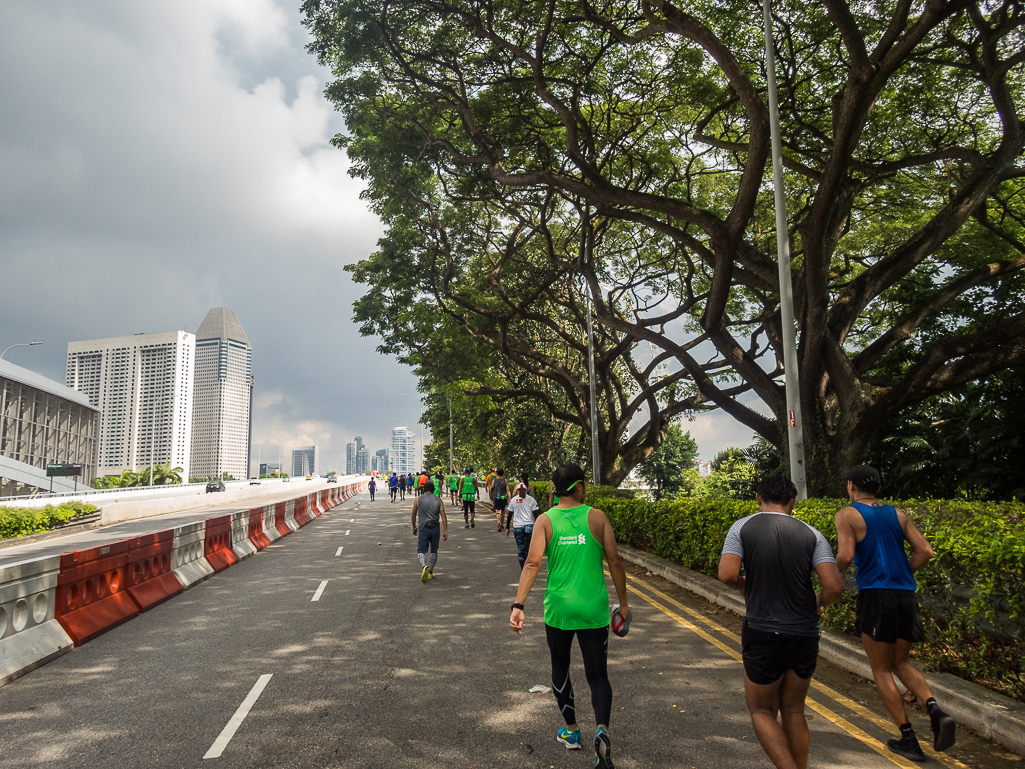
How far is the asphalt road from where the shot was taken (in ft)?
14.0

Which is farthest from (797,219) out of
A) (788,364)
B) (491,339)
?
(491,339)

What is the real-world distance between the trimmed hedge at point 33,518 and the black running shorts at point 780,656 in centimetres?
2441

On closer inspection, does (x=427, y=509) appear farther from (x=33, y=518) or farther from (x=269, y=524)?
(x=33, y=518)

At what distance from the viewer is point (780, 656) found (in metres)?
3.62

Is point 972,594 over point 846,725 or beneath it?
over

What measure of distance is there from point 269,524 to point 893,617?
16.8 m

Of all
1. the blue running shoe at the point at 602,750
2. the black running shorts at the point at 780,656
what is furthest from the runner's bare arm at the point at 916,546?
the blue running shoe at the point at 602,750

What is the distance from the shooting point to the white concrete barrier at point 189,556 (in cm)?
1047

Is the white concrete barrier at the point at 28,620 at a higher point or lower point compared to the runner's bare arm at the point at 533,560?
lower

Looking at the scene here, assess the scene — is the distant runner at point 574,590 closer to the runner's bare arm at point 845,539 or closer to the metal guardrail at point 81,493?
the runner's bare arm at point 845,539

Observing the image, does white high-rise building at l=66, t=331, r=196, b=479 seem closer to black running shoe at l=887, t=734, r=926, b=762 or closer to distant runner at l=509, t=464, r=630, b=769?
distant runner at l=509, t=464, r=630, b=769

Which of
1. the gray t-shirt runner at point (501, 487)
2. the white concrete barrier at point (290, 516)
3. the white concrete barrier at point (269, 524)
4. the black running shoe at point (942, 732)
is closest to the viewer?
the black running shoe at point (942, 732)

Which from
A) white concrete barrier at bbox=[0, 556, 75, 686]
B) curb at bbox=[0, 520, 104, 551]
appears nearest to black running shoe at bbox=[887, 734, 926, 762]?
white concrete barrier at bbox=[0, 556, 75, 686]

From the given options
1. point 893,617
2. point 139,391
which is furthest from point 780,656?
Answer: point 139,391
